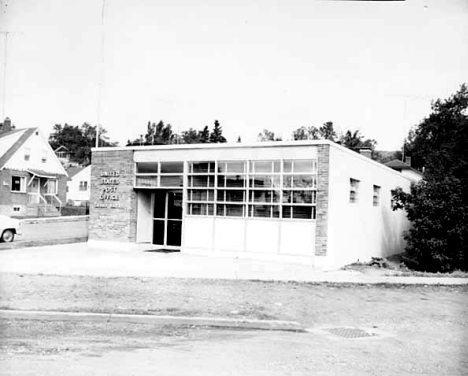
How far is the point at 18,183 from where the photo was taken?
111ft

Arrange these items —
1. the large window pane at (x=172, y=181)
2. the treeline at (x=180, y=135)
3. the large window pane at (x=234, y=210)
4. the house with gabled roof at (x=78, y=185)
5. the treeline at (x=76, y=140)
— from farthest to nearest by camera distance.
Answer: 1. the treeline at (x=76, y=140)
2. the treeline at (x=180, y=135)
3. the house with gabled roof at (x=78, y=185)
4. the large window pane at (x=172, y=181)
5. the large window pane at (x=234, y=210)

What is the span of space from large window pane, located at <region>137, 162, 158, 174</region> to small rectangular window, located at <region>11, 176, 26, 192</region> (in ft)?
56.7

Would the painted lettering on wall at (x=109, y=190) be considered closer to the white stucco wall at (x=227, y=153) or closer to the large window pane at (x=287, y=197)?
the white stucco wall at (x=227, y=153)

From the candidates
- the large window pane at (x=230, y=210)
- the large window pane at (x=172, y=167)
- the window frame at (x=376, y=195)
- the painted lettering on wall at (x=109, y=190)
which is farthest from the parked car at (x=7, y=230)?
the window frame at (x=376, y=195)

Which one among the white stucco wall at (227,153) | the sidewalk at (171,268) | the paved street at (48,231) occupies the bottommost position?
the sidewalk at (171,268)

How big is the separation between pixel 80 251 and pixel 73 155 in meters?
65.8

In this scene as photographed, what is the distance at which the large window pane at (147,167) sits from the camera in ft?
57.6

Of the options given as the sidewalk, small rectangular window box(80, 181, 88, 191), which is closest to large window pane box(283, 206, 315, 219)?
the sidewalk

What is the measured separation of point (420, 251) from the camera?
59.3 ft

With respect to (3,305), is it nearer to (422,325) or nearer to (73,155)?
(422,325)

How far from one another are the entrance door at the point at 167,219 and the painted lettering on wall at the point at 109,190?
4.74 ft

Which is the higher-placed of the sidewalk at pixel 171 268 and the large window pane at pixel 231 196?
the large window pane at pixel 231 196

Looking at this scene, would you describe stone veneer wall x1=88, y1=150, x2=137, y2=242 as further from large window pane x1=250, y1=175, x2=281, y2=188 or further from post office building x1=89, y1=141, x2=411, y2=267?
large window pane x1=250, y1=175, x2=281, y2=188

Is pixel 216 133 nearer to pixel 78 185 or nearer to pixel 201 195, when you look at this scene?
pixel 78 185
